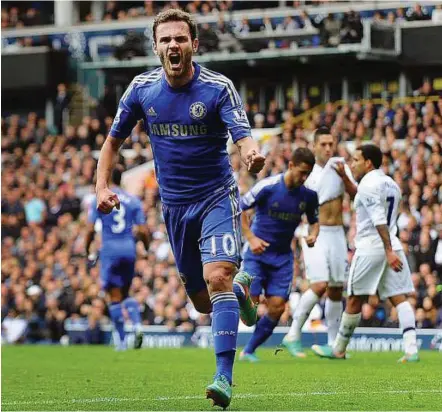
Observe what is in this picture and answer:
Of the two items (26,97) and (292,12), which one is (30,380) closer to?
(292,12)

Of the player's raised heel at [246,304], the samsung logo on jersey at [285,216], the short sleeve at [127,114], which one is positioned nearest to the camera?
the short sleeve at [127,114]

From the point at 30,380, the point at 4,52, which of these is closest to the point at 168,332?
the point at 30,380

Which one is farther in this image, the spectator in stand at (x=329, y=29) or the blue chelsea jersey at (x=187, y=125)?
the spectator in stand at (x=329, y=29)

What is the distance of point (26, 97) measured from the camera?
135ft

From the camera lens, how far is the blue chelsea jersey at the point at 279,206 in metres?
14.0

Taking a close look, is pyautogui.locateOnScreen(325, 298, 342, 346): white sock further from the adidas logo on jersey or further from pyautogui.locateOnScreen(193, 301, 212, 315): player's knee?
the adidas logo on jersey

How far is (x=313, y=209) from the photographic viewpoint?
14.1 meters

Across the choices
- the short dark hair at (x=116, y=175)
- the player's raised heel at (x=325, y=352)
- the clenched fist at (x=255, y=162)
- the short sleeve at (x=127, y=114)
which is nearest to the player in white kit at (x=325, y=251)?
the player's raised heel at (x=325, y=352)

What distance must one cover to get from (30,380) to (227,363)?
159 inches

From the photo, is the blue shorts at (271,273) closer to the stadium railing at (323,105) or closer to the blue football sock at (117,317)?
the blue football sock at (117,317)

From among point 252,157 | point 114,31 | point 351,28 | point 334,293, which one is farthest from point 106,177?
point 114,31

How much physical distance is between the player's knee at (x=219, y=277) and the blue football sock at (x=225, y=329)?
5 cm

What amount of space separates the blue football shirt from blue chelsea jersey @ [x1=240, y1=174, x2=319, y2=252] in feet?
12.7

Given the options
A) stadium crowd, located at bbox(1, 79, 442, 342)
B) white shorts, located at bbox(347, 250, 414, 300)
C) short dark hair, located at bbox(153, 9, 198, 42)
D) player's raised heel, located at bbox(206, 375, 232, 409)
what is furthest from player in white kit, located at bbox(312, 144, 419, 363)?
player's raised heel, located at bbox(206, 375, 232, 409)
